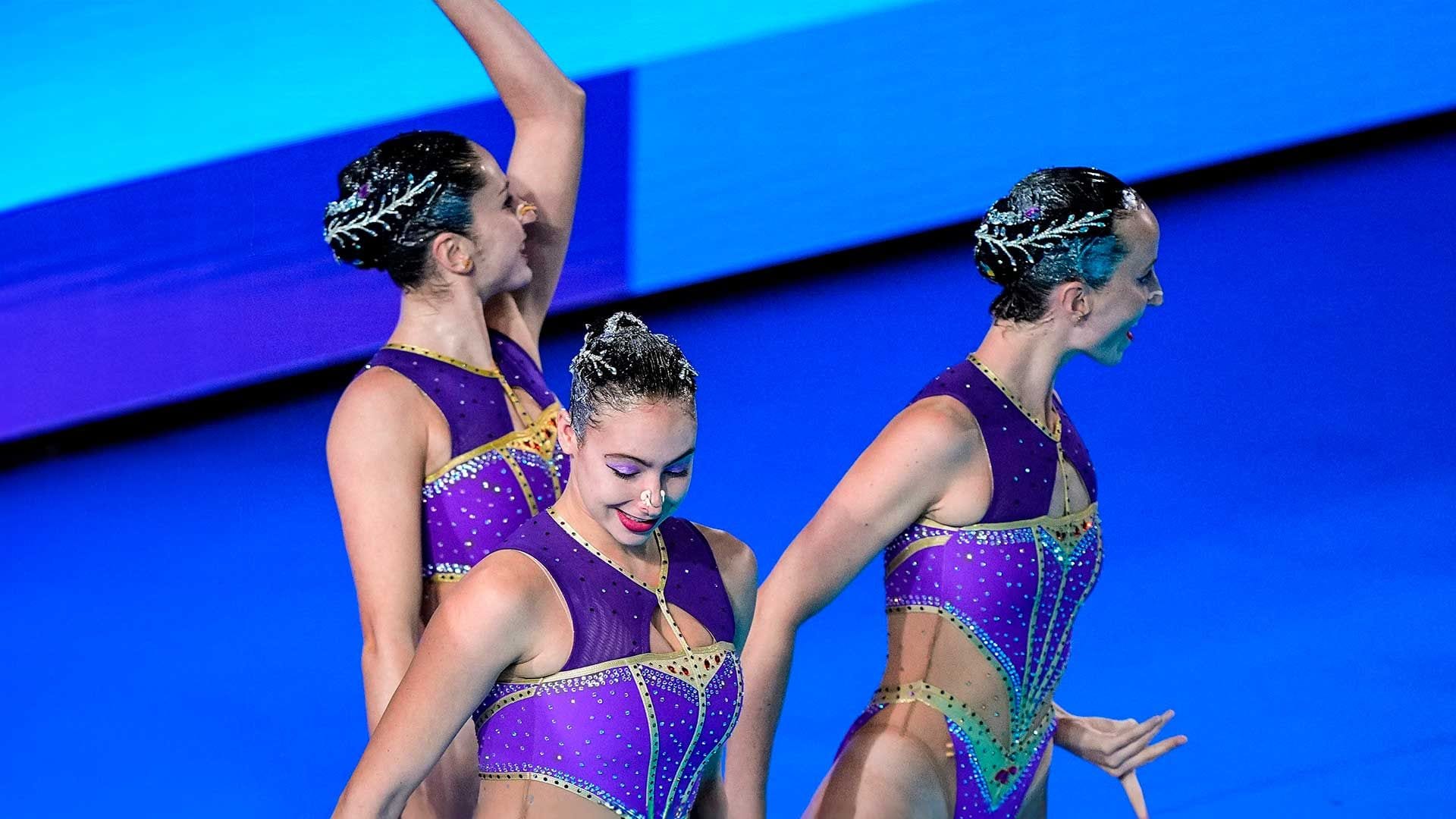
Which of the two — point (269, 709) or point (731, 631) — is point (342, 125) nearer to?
point (269, 709)

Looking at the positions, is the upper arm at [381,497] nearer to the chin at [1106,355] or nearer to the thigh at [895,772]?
the thigh at [895,772]

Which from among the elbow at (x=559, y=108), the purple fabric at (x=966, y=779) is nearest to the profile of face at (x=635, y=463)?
the purple fabric at (x=966, y=779)

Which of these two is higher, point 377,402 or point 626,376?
point 377,402

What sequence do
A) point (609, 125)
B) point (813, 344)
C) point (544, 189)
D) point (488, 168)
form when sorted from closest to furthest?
point (488, 168), point (544, 189), point (813, 344), point (609, 125)

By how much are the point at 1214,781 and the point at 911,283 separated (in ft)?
10.8

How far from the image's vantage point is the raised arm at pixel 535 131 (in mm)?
3355

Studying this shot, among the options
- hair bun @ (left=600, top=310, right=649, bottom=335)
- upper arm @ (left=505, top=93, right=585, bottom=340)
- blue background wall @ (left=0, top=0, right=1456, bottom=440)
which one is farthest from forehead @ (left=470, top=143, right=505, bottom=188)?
blue background wall @ (left=0, top=0, right=1456, bottom=440)

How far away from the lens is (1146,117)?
7.77 m

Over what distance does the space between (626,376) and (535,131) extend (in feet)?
4.07

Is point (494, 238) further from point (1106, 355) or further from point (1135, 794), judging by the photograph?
point (1135, 794)

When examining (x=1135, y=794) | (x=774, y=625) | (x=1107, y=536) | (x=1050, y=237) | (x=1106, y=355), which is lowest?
(x=1135, y=794)

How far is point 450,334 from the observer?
9.90 feet

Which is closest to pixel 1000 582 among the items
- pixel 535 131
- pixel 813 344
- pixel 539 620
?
pixel 539 620

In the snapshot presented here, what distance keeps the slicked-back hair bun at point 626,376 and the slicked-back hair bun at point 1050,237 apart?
2.54ft
